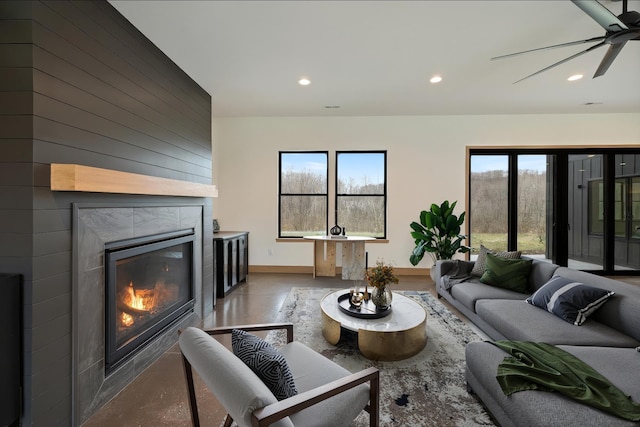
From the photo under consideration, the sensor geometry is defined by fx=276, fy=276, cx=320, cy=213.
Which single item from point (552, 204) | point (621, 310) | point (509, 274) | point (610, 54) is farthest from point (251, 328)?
point (552, 204)

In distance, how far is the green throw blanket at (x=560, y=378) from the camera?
1.29 m

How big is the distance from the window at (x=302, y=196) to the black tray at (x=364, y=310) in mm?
2627

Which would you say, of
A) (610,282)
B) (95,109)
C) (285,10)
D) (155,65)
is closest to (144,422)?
(95,109)

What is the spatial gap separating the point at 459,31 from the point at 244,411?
3228mm

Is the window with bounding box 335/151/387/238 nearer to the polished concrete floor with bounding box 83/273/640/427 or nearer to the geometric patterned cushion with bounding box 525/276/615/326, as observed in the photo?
the polished concrete floor with bounding box 83/273/640/427

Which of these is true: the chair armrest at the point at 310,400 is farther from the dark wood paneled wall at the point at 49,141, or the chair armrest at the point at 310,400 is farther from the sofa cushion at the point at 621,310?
the sofa cushion at the point at 621,310

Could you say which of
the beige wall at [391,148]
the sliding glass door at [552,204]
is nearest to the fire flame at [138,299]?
the beige wall at [391,148]

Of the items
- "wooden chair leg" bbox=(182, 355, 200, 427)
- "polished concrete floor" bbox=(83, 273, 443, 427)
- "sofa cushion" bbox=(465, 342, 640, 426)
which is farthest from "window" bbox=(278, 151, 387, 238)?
"wooden chair leg" bbox=(182, 355, 200, 427)

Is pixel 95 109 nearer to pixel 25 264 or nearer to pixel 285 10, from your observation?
pixel 25 264

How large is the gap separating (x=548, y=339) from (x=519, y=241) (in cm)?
387

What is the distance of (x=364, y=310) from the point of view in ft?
8.70

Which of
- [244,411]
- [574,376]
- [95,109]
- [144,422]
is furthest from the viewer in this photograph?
[95,109]

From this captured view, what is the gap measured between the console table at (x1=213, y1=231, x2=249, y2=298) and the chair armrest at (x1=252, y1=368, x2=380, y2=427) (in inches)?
117

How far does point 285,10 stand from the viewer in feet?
7.36
